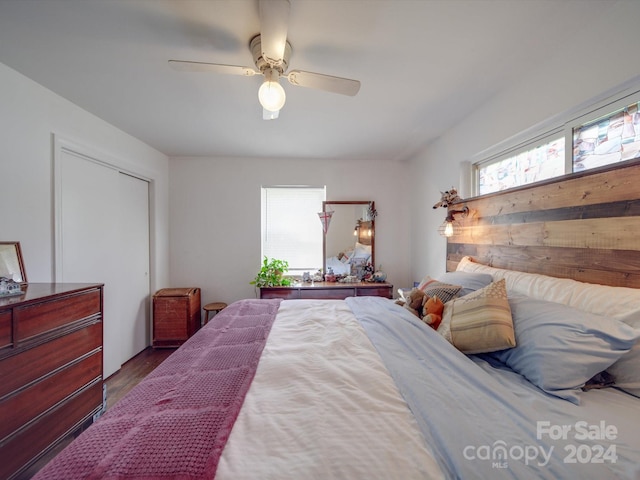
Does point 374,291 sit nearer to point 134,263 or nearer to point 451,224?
point 451,224

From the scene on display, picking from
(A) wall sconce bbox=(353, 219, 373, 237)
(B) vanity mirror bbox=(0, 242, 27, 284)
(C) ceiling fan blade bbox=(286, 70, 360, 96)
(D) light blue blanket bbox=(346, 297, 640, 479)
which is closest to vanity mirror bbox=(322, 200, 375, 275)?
(A) wall sconce bbox=(353, 219, 373, 237)

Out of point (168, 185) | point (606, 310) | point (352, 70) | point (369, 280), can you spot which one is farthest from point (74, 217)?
point (606, 310)

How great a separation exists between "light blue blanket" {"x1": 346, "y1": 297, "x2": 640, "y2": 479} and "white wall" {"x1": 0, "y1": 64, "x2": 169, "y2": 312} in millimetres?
2520

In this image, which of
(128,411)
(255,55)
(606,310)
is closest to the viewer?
(128,411)

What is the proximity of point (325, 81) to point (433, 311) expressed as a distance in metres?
1.54

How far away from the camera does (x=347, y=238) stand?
11.5 feet

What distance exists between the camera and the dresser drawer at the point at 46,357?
3.85 ft

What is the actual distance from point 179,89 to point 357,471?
240 cm

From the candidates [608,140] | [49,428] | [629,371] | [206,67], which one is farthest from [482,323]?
[49,428]

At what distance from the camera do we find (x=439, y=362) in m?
1.05

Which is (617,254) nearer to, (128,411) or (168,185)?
(128,411)

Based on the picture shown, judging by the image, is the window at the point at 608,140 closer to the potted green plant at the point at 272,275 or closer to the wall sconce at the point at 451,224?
the wall sconce at the point at 451,224

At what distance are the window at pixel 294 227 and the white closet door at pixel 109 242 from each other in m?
1.54

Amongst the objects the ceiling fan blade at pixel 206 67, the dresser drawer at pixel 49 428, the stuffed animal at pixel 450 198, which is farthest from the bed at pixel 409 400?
the ceiling fan blade at pixel 206 67
